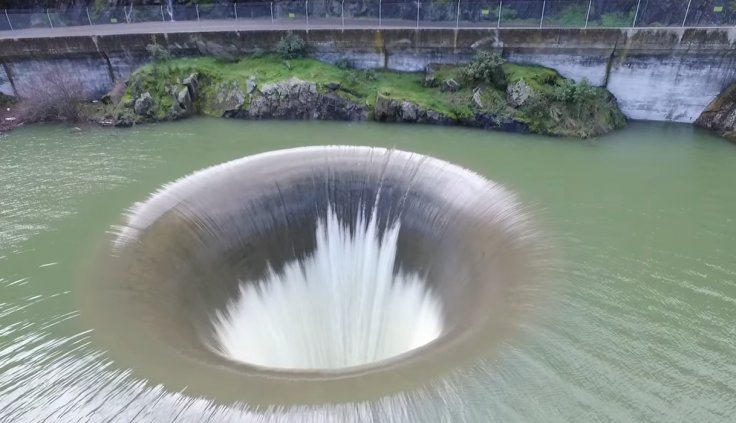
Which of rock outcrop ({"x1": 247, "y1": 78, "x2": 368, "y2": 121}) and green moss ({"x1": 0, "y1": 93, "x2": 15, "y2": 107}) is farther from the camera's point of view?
green moss ({"x1": 0, "y1": 93, "x2": 15, "y2": 107})

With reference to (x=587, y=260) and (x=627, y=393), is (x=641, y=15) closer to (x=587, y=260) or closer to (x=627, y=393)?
(x=587, y=260)

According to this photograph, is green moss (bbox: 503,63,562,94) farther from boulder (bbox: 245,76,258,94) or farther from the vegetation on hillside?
boulder (bbox: 245,76,258,94)

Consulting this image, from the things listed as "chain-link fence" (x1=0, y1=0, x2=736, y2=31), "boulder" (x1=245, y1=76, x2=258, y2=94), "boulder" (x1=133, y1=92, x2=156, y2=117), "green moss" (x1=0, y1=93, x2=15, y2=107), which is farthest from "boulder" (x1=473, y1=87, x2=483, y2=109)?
"green moss" (x1=0, y1=93, x2=15, y2=107)

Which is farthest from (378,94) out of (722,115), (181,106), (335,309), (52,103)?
(52,103)

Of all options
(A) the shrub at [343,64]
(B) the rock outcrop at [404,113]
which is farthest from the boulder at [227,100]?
(B) the rock outcrop at [404,113]

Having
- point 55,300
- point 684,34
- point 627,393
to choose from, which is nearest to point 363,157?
point 55,300

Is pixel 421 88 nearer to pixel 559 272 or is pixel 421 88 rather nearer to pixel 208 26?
pixel 208 26

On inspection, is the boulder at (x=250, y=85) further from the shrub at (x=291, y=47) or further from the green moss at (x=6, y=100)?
the green moss at (x=6, y=100)
